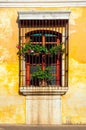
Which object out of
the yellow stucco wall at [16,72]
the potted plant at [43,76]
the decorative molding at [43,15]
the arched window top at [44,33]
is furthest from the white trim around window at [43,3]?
the potted plant at [43,76]

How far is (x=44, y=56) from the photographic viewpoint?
13.0 m

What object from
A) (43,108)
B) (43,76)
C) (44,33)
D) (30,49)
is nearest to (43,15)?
(44,33)

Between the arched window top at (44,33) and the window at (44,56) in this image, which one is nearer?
the window at (44,56)

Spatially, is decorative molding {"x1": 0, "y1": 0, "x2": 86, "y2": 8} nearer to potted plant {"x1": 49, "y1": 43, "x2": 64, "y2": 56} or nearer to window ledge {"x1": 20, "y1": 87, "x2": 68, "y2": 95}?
Answer: potted plant {"x1": 49, "y1": 43, "x2": 64, "y2": 56}

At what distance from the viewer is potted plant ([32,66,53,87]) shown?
12898 mm

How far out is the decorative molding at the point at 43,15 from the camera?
12.6 metres

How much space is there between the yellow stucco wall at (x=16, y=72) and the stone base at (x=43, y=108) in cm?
13

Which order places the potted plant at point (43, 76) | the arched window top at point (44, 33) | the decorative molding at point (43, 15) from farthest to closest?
the arched window top at point (44, 33), the potted plant at point (43, 76), the decorative molding at point (43, 15)

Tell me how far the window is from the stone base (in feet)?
1.05

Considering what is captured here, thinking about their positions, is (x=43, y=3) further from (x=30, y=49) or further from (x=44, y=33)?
(x=30, y=49)

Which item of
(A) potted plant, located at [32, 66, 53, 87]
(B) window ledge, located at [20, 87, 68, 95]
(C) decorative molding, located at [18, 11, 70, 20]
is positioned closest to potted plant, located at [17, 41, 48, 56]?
(A) potted plant, located at [32, 66, 53, 87]

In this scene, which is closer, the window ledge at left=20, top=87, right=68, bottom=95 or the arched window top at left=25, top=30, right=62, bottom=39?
the window ledge at left=20, top=87, right=68, bottom=95

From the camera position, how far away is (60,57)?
13086 millimetres

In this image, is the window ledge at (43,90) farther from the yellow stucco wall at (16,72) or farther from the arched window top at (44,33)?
the arched window top at (44,33)
